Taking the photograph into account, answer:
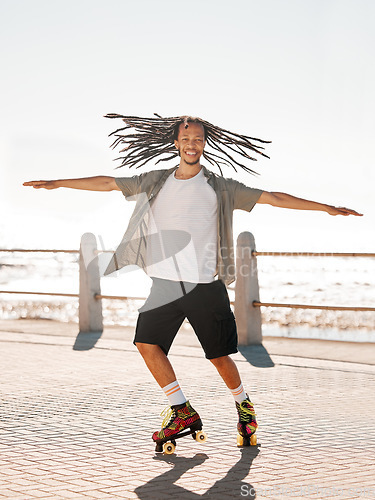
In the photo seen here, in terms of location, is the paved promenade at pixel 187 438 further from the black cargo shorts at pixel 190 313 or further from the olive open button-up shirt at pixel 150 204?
the olive open button-up shirt at pixel 150 204

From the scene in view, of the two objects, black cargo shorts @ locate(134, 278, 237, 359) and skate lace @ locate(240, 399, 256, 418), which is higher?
black cargo shorts @ locate(134, 278, 237, 359)

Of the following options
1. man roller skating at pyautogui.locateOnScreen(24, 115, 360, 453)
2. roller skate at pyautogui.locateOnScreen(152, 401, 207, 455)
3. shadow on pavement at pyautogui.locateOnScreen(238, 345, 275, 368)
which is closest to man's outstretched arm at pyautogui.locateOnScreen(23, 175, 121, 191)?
man roller skating at pyautogui.locateOnScreen(24, 115, 360, 453)

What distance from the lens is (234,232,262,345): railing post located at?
11109 mm

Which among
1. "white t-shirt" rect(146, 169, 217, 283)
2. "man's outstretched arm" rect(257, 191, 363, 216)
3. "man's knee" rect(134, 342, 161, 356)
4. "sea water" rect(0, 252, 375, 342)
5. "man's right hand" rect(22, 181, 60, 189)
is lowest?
"sea water" rect(0, 252, 375, 342)

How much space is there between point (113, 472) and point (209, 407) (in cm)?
225

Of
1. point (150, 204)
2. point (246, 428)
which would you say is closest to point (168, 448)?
point (246, 428)

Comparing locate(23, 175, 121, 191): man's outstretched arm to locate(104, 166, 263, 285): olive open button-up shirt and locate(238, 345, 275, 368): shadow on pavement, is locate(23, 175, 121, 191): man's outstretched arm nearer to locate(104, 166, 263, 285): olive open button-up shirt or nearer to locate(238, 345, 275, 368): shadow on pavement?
locate(104, 166, 263, 285): olive open button-up shirt

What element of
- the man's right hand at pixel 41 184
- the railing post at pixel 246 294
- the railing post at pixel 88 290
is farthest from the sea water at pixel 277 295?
the man's right hand at pixel 41 184

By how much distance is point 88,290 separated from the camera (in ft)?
41.9

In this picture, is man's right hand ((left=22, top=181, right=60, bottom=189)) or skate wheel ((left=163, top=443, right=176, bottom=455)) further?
man's right hand ((left=22, top=181, right=60, bottom=189))

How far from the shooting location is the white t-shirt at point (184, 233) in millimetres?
5445

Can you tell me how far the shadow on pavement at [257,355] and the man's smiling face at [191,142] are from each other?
4420 millimetres

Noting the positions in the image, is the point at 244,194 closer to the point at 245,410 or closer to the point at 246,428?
the point at 245,410

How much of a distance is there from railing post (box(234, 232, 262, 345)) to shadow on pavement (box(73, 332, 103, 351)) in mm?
1965
